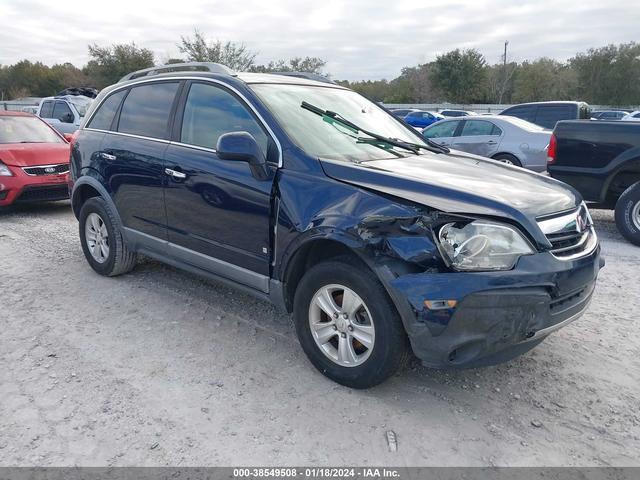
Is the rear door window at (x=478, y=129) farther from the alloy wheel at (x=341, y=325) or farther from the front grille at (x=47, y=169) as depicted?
the alloy wheel at (x=341, y=325)

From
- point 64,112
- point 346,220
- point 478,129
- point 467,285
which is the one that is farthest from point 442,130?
point 64,112

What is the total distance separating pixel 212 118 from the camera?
12.7 ft

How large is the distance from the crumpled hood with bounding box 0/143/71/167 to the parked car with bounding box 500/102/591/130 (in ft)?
34.9

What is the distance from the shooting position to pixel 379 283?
Result: 2.83m

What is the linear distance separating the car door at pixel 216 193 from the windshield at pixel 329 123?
0.60 ft

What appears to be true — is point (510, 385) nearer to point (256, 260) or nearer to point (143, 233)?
point (256, 260)

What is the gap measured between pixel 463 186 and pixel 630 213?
434 cm

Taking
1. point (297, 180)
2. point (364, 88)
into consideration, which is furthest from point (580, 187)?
point (364, 88)

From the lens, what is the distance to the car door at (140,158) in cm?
420

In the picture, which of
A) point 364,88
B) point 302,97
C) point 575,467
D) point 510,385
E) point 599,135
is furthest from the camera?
point 364,88

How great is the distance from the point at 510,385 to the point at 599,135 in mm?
4482

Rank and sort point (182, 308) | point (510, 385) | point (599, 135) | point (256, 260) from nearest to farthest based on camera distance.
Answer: point (510, 385) → point (256, 260) → point (182, 308) → point (599, 135)

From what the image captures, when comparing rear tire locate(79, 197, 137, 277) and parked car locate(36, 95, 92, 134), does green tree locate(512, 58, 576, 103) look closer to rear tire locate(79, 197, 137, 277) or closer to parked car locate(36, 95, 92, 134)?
parked car locate(36, 95, 92, 134)

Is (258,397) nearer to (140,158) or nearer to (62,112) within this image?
(140,158)
